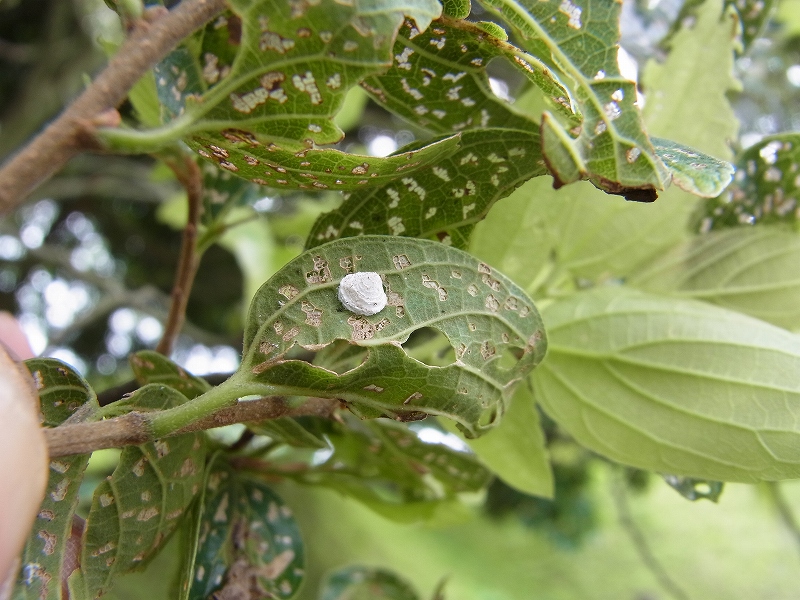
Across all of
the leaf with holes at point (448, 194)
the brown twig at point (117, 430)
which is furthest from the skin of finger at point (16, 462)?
the leaf with holes at point (448, 194)

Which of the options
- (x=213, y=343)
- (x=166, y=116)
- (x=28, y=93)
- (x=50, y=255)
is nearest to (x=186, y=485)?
(x=166, y=116)

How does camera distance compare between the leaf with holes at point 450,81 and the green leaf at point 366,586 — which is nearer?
the leaf with holes at point 450,81

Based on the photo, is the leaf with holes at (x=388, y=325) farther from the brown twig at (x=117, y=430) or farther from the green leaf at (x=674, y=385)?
the green leaf at (x=674, y=385)

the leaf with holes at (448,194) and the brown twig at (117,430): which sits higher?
the leaf with holes at (448,194)

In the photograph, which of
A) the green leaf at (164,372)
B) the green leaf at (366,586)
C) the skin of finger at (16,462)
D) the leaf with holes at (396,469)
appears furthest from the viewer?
the green leaf at (366,586)

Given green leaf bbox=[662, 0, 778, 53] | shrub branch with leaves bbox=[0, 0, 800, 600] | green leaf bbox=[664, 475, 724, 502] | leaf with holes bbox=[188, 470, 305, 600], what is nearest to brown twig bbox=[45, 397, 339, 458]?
shrub branch with leaves bbox=[0, 0, 800, 600]

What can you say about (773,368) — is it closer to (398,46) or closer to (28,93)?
(398,46)

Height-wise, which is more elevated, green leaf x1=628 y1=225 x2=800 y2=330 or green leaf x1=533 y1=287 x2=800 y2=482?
green leaf x1=628 y1=225 x2=800 y2=330

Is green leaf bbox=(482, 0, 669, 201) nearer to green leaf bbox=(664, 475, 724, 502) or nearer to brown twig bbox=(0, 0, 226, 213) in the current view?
brown twig bbox=(0, 0, 226, 213)
